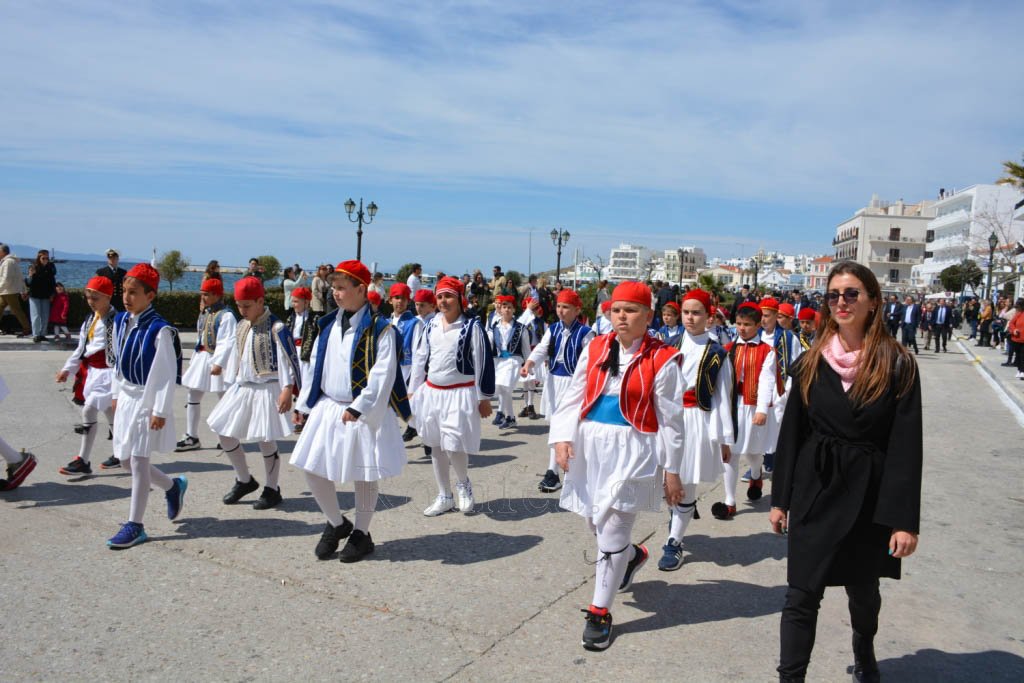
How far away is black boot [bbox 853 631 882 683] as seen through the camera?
11.9 feet

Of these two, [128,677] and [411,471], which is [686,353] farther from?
[128,677]

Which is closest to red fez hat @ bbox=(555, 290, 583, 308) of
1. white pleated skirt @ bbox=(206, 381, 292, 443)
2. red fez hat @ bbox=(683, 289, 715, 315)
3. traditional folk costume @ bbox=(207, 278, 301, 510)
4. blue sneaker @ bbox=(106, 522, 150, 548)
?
red fez hat @ bbox=(683, 289, 715, 315)

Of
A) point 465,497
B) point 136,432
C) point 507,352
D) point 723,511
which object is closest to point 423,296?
point 507,352

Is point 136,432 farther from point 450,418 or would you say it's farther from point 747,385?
point 747,385

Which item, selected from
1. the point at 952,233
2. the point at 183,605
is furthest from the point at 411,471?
the point at 952,233

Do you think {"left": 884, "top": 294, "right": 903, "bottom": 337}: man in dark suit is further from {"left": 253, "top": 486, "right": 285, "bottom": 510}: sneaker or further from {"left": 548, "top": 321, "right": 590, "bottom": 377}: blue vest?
{"left": 253, "top": 486, "right": 285, "bottom": 510}: sneaker

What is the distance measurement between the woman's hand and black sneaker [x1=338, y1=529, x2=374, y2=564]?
3.36 metres

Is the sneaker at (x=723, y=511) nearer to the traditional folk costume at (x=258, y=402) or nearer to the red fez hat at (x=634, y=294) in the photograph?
the red fez hat at (x=634, y=294)

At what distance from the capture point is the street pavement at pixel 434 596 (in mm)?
3896

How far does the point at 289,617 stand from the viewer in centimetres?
435

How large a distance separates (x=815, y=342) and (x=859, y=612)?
1.23 m

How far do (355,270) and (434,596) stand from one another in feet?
7.05

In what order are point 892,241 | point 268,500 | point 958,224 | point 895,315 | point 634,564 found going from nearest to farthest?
A: point 634,564
point 268,500
point 895,315
point 958,224
point 892,241

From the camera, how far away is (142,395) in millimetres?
5551
